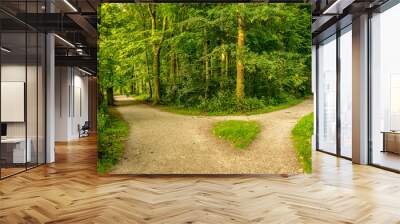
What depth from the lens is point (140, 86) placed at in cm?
720

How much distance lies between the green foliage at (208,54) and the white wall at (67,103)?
8630 mm

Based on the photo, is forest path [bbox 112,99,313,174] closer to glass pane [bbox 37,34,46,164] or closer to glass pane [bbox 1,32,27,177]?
glass pane [bbox 1,32,27,177]

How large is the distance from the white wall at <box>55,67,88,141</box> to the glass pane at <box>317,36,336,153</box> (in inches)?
357

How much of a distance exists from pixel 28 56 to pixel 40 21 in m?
0.79

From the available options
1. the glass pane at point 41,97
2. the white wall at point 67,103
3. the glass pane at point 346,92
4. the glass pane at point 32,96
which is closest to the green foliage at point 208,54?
the glass pane at point 32,96

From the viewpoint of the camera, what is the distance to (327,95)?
11.1 m

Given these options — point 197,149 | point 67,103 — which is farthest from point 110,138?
point 67,103

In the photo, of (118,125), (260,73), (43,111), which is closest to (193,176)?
(118,125)

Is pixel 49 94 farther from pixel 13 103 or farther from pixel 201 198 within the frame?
pixel 201 198

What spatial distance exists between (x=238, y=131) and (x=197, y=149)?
0.79 meters

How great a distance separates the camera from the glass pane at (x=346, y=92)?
30.6ft

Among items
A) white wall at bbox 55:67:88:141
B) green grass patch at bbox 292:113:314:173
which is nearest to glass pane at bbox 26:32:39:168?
green grass patch at bbox 292:113:314:173

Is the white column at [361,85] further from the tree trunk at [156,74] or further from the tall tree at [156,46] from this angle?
the tree trunk at [156,74]

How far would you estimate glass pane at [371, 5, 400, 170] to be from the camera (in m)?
7.48
